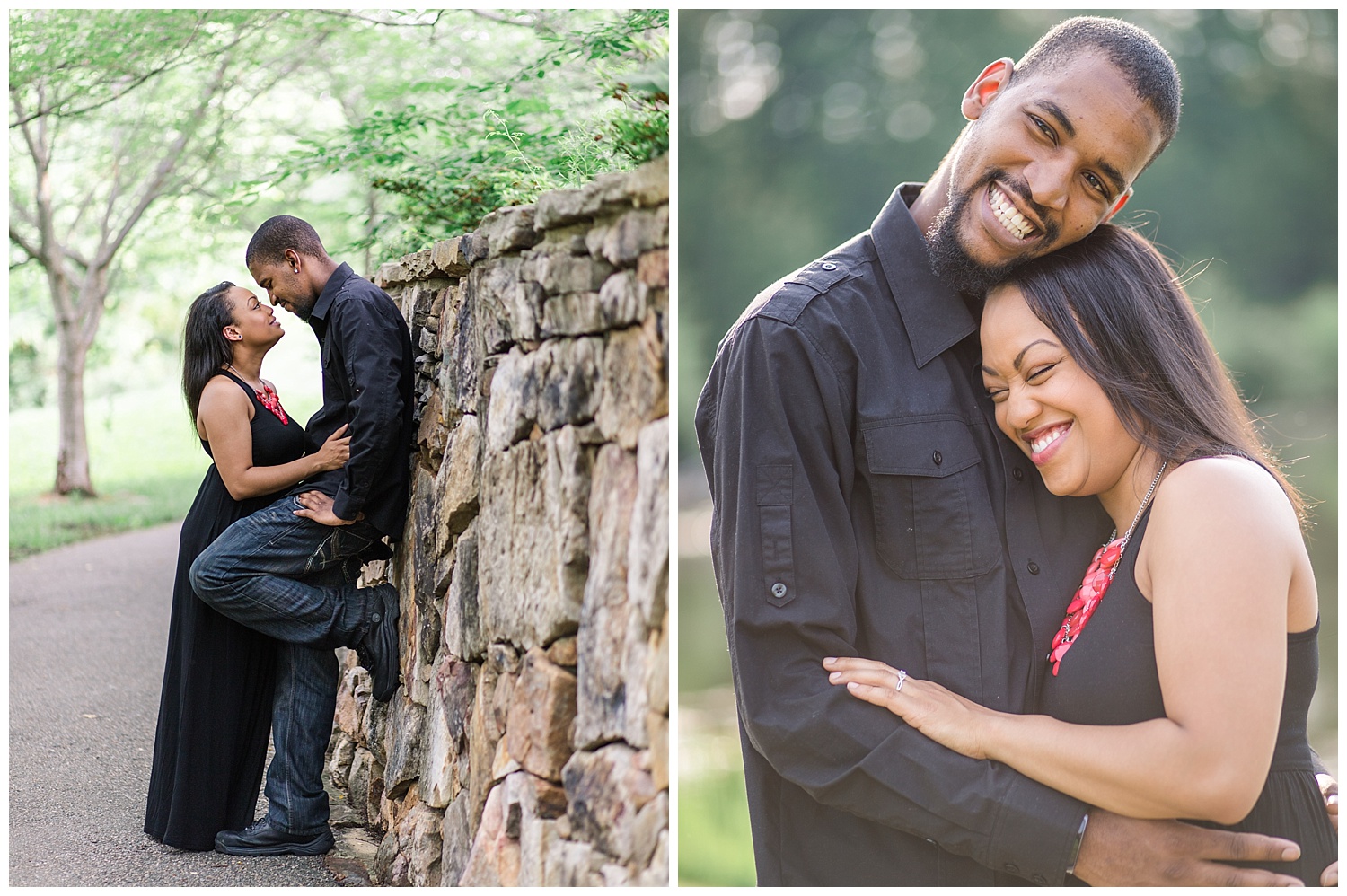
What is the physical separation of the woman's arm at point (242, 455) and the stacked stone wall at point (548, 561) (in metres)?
0.36

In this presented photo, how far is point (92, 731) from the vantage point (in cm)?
463

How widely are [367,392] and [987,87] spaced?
1.82m

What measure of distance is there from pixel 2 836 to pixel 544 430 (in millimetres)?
1732

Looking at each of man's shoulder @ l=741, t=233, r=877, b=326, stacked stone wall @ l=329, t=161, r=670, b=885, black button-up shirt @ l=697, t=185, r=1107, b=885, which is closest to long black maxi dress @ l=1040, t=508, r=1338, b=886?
black button-up shirt @ l=697, t=185, r=1107, b=885

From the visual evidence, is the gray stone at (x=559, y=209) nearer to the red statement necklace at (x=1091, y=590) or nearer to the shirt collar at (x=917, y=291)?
the shirt collar at (x=917, y=291)

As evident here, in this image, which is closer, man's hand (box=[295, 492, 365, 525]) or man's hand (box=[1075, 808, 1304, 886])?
man's hand (box=[1075, 808, 1304, 886])

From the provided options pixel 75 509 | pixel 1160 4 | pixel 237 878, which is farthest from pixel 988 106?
pixel 75 509

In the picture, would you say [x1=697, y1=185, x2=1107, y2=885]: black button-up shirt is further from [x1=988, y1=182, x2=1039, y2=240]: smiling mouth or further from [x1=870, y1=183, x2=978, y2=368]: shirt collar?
[x1=988, y1=182, x2=1039, y2=240]: smiling mouth

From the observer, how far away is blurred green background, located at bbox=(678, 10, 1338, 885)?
1195cm

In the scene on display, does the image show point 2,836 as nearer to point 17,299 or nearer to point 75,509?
point 75,509

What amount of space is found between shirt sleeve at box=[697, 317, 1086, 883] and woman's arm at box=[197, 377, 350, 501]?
1.58 metres

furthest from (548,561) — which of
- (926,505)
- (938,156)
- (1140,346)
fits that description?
(938,156)

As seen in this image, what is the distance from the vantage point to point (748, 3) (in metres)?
2.47

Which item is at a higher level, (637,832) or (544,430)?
(544,430)
